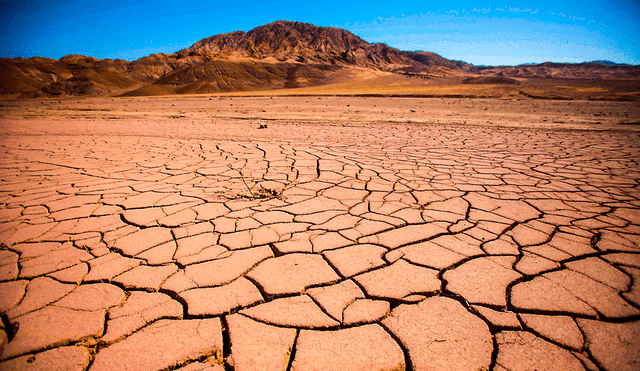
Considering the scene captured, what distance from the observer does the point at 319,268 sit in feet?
4.93

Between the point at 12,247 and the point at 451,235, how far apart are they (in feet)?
9.00

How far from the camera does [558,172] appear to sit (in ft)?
10.5

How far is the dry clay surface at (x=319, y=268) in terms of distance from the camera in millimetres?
1045

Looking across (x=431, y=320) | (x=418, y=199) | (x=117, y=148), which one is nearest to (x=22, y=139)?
(x=117, y=148)

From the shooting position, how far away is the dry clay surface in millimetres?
1045

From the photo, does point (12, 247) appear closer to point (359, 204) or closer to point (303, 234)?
point (303, 234)

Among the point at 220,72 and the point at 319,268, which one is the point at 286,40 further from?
the point at 319,268

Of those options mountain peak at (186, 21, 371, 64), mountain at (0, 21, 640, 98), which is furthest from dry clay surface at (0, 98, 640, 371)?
mountain peak at (186, 21, 371, 64)

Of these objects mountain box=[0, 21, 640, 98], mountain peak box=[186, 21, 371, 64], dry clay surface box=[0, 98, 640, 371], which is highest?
mountain peak box=[186, 21, 371, 64]

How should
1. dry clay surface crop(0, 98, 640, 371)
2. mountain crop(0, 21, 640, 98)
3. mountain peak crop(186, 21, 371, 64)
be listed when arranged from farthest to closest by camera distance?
mountain peak crop(186, 21, 371, 64), mountain crop(0, 21, 640, 98), dry clay surface crop(0, 98, 640, 371)

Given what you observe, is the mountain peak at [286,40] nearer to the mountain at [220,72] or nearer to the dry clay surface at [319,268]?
the mountain at [220,72]

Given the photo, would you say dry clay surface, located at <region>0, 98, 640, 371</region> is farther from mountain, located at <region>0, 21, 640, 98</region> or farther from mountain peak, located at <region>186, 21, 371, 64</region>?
mountain peak, located at <region>186, 21, 371, 64</region>

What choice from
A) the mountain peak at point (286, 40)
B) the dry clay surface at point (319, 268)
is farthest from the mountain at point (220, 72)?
the dry clay surface at point (319, 268)

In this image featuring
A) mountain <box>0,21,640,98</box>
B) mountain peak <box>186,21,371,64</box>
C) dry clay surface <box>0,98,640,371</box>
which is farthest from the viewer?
mountain peak <box>186,21,371,64</box>
